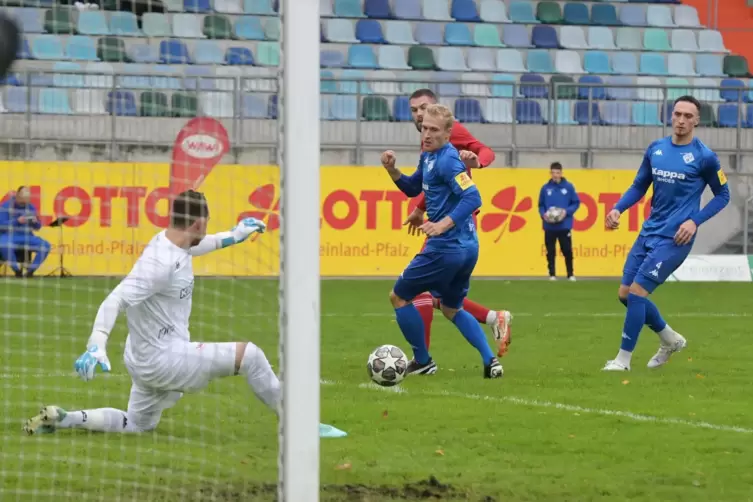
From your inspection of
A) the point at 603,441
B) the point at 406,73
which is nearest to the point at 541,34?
the point at 406,73

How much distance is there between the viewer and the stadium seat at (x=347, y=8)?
27.9 meters

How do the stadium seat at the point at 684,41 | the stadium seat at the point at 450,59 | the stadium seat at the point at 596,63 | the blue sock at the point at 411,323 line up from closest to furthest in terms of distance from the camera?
the blue sock at the point at 411,323 → the stadium seat at the point at 450,59 → the stadium seat at the point at 596,63 → the stadium seat at the point at 684,41

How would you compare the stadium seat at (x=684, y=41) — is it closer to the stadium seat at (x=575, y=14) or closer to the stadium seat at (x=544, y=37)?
the stadium seat at (x=575, y=14)

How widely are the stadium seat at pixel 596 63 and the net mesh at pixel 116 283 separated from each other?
26.6 ft

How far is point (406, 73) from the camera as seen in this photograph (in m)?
26.6

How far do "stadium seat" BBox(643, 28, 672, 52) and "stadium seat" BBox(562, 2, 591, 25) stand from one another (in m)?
1.26

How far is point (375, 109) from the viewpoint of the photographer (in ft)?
82.4

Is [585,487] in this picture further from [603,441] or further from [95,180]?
[95,180]

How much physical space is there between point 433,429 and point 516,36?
21.5 m

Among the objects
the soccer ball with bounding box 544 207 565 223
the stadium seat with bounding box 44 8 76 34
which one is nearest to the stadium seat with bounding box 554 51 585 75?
the soccer ball with bounding box 544 207 565 223

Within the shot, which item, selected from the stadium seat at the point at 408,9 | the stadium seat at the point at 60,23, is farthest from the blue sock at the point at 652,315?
the stadium seat at the point at 408,9

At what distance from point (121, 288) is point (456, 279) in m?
4.02

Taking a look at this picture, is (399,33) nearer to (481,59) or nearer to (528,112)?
(481,59)

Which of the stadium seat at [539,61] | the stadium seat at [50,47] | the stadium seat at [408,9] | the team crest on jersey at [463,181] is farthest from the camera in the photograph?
the stadium seat at [408,9]
